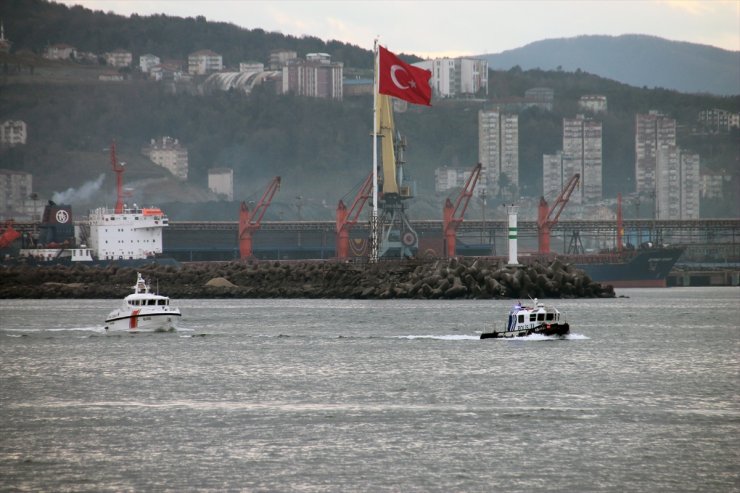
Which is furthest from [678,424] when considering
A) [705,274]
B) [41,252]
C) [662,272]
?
[705,274]

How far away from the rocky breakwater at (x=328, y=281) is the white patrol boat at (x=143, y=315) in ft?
70.2

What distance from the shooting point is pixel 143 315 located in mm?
60781

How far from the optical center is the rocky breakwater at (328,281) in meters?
89.4

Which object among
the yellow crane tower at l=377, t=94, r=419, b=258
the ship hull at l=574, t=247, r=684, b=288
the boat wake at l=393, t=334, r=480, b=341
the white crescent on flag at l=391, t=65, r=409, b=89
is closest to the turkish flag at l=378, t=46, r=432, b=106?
the white crescent on flag at l=391, t=65, r=409, b=89

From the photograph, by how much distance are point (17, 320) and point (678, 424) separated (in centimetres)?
4704

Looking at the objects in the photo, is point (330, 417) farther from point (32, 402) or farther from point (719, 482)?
point (719, 482)

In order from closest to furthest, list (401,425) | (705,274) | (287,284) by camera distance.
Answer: (401,425), (287,284), (705,274)

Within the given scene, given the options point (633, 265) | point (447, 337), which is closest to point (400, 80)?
point (447, 337)

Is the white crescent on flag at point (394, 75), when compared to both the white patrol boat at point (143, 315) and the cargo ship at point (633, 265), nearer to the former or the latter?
the white patrol boat at point (143, 315)

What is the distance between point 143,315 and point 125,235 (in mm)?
63558

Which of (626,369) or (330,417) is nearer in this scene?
(330,417)

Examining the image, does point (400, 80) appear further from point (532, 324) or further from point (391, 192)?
point (391, 192)

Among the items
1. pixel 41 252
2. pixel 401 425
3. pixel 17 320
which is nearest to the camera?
pixel 401 425

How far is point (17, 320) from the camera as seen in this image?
73.1 m
